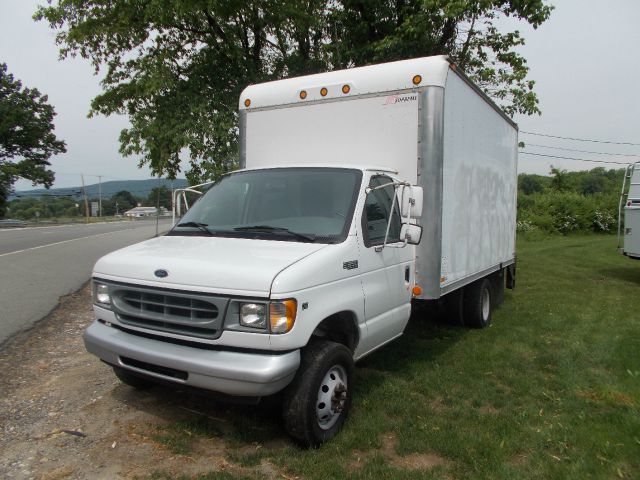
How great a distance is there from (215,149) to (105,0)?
518 cm

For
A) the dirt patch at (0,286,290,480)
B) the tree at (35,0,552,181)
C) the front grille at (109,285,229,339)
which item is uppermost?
the tree at (35,0,552,181)

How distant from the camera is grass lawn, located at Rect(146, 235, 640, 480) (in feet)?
11.7

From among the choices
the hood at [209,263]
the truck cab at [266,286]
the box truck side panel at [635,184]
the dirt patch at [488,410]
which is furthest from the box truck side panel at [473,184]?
the box truck side panel at [635,184]

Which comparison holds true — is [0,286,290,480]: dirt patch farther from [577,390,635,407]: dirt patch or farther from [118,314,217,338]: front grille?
[577,390,635,407]: dirt patch

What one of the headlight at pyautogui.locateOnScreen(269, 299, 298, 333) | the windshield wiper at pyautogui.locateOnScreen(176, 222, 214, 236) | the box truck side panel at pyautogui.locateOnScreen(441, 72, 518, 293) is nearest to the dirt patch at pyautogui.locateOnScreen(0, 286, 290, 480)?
the headlight at pyautogui.locateOnScreen(269, 299, 298, 333)

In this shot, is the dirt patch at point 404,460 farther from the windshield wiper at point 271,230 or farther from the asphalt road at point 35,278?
the asphalt road at point 35,278

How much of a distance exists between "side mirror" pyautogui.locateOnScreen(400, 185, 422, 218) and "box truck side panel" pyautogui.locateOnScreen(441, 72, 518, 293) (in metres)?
0.89

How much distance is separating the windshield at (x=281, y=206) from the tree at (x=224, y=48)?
7873 millimetres

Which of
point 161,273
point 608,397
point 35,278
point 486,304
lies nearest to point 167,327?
point 161,273

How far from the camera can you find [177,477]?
11.1ft

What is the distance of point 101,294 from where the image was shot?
4039 mm

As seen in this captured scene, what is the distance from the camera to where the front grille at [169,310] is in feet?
11.2

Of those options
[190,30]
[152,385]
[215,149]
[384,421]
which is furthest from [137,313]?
[190,30]

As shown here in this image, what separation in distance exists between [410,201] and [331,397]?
167 cm
